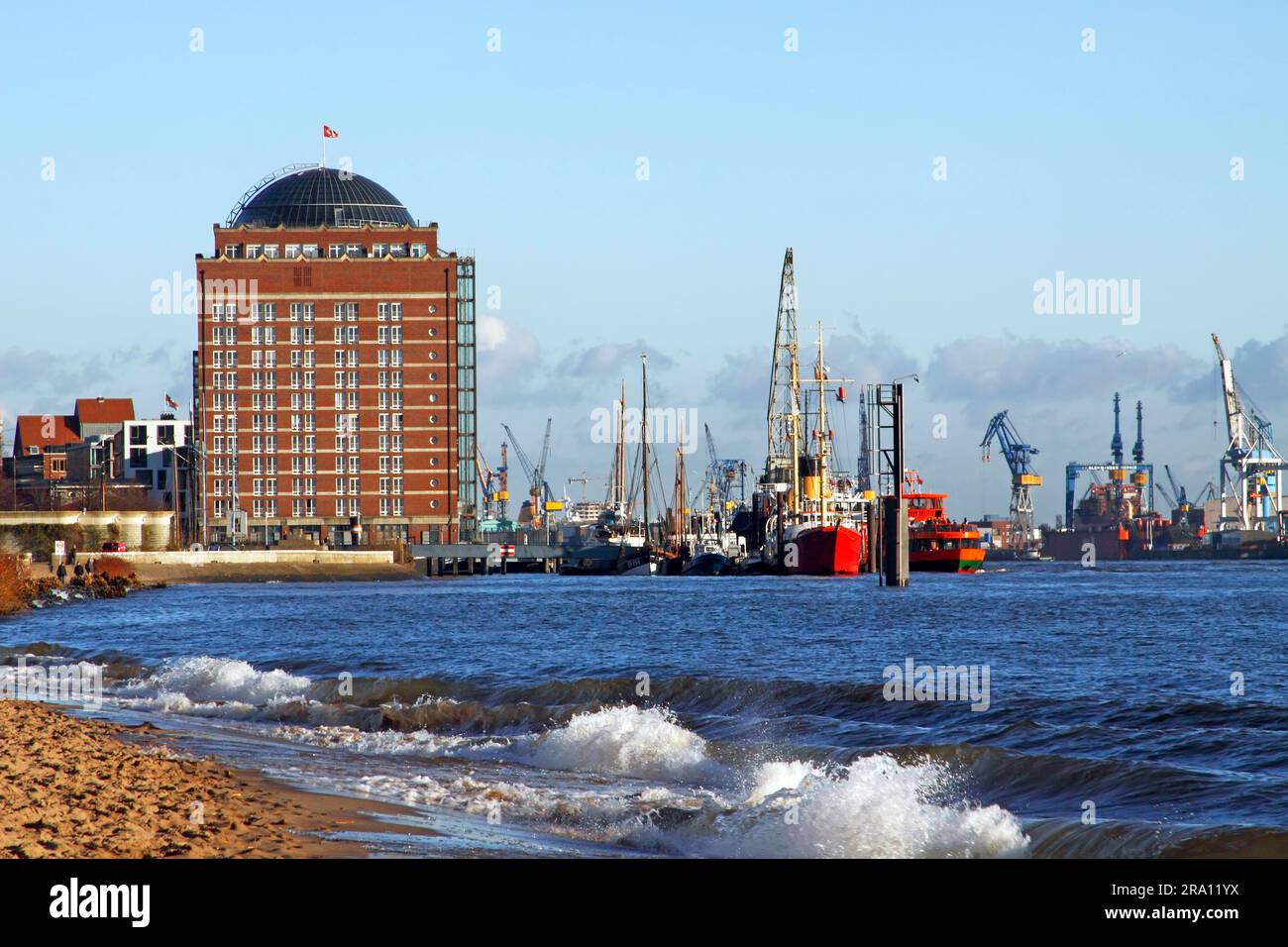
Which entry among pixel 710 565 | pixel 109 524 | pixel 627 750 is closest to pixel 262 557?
pixel 109 524

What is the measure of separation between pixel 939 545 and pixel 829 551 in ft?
78.9

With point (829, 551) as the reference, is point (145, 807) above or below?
above

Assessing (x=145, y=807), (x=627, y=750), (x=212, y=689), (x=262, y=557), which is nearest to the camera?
(x=145, y=807)

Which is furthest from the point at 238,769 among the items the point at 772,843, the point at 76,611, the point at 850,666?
the point at 76,611

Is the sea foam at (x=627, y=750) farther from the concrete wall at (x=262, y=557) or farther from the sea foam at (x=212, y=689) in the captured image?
the concrete wall at (x=262, y=557)

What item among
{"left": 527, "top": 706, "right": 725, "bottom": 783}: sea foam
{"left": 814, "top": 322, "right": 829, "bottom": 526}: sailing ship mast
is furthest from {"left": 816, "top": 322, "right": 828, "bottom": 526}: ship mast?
{"left": 527, "top": 706, "right": 725, "bottom": 783}: sea foam

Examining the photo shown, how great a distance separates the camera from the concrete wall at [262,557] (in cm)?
13462

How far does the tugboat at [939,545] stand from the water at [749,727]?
92284 mm

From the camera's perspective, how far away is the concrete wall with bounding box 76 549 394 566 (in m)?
135

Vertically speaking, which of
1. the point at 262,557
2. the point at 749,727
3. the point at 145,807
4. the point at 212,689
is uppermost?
the point at 145,807

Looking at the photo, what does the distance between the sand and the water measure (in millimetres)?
1293

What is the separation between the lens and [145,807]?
17.4 m

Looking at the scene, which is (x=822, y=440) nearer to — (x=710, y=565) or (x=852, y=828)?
(x=710, y=565)

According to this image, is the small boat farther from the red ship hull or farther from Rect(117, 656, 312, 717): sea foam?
Rect(117, 656, 312, 717): sea foam
